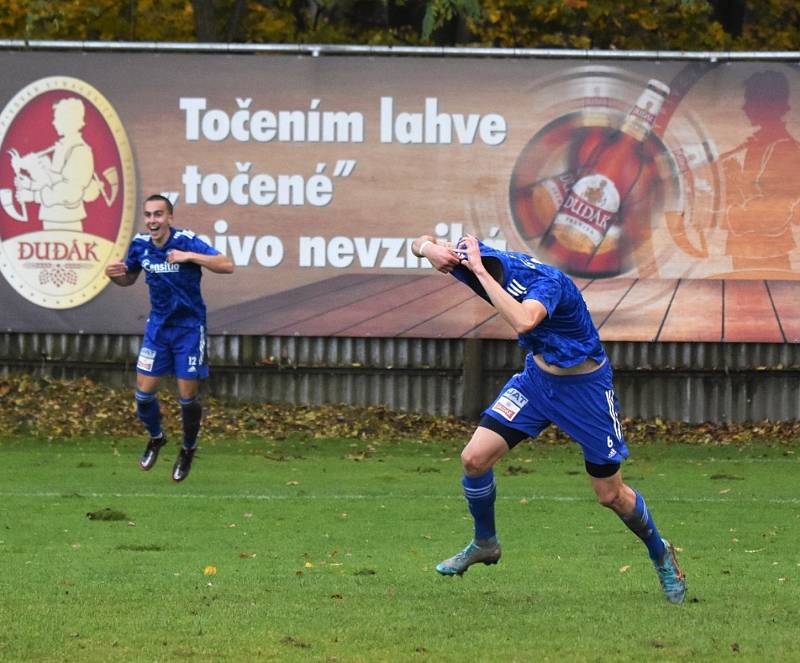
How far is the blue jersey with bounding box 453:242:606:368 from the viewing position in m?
7.64

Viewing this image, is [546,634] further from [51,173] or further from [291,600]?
[51,173]

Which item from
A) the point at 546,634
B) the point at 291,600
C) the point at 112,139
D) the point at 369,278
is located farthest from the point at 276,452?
the point at 546,634

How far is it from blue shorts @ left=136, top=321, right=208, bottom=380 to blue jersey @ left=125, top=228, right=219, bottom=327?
72 millimetres

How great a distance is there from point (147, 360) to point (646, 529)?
22.3 ft

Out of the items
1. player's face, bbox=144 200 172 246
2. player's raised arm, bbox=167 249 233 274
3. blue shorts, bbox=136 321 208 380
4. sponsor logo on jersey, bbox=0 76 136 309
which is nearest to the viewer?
player's raised arm, bbox=167 249 233 274

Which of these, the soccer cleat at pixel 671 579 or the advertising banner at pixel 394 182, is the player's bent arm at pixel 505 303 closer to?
the soccer cleat at pixel 671 579

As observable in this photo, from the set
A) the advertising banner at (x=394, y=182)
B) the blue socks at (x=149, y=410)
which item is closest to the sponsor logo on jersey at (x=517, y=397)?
the blue socks at (x=149, y=410)

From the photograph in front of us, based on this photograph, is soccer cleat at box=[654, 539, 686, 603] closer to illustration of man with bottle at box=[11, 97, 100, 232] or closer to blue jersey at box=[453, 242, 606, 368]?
blue jersey at box=[453, 242, 606, 368]

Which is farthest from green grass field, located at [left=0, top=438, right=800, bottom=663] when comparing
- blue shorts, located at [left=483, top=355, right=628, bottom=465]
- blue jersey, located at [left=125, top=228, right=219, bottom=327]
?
blue jersey, located at [left=125, top=228, right=219, bottom=327]

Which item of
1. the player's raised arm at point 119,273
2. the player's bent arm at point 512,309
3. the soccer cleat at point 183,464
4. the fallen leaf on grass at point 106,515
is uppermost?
the player's raised arm at point 119,273

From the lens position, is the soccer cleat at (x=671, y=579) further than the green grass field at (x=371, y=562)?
Yes

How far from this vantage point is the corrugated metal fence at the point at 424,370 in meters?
18.3

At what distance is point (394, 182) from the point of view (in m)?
18.3

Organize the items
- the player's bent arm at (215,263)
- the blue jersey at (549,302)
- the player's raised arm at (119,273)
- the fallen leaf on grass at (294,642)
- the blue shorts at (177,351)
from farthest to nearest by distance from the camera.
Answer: the blue shorts at (177,351)
the player's raised arm at (119,273)
the player's bent arm at (215,263)
the blue jersey at (549,302)
the fallen leaf on grass at (294,642)
